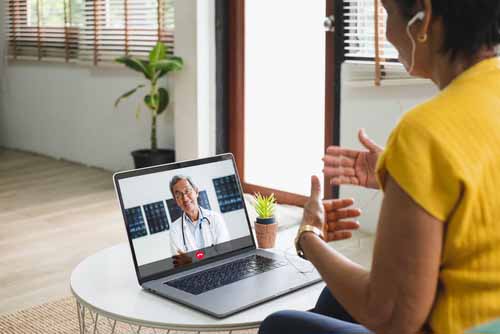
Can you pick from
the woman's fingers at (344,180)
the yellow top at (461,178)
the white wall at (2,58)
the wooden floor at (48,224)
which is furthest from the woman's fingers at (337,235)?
the white wall at (2,58)

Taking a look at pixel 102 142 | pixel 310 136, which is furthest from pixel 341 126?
pixel 102 142

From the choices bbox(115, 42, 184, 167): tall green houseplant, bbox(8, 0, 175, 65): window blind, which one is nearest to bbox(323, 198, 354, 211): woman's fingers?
bbox(115, 42, 184, 167): tall green houseplant

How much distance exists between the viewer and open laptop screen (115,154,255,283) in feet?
5.54

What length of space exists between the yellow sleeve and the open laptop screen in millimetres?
832

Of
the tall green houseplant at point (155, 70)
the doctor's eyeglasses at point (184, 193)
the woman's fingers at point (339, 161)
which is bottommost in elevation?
the doctor's eyeglasses at point (184, 193)

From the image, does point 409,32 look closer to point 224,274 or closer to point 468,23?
point 468,23

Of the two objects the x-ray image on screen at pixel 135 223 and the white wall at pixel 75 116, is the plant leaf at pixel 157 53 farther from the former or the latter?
the x-ray image on screen at pixel 135 223

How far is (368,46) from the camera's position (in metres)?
3.88

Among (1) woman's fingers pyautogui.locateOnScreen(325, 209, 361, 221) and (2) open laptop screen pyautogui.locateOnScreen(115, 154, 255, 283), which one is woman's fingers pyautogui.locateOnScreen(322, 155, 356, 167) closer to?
(1) woman's fingers pyautogui.locateOnScreen(325, 209, 361, 221)

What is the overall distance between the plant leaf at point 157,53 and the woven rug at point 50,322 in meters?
2.09

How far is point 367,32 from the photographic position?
3865 mm

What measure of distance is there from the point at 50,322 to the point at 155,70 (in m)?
2.23

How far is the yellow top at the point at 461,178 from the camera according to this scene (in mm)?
975

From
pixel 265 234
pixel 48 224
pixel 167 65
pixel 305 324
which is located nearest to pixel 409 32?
pixel 305 324
